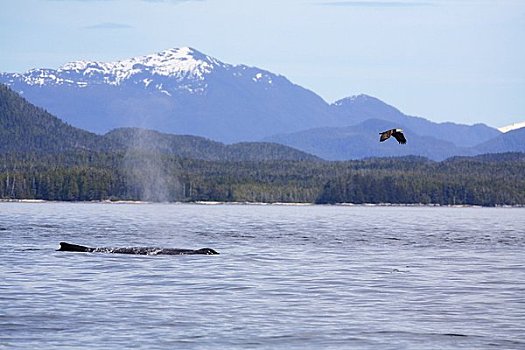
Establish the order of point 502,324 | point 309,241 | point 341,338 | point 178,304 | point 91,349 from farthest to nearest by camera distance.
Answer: point 309,241, point 178,304, point 502,324, point 341,338, point 91,349

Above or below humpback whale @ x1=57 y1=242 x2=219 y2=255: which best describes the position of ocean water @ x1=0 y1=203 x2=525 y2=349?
below

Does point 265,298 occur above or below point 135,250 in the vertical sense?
below

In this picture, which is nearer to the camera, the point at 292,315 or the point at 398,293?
the point at 292,315

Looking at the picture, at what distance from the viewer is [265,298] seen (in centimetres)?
5247

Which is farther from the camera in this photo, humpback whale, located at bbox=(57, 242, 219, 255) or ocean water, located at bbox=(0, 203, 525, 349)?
humpback whale, located at bbox=(57, 242, 219, 255)

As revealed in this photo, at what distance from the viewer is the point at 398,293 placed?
181ft

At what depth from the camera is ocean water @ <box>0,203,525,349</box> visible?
136ft

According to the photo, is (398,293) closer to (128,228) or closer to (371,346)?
(371,346)

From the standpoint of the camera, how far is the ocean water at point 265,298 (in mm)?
41341

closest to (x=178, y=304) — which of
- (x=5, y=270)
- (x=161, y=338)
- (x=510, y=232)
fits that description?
(x=161, y=338)

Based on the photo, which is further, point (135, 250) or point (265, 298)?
point (135, 250)

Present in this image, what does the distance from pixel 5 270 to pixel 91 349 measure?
26.7 metres

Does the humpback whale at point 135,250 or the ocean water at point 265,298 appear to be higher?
the humpback whale at point 135,250

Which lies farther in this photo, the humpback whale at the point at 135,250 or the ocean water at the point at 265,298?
the humpback whale at the point at 135,250
